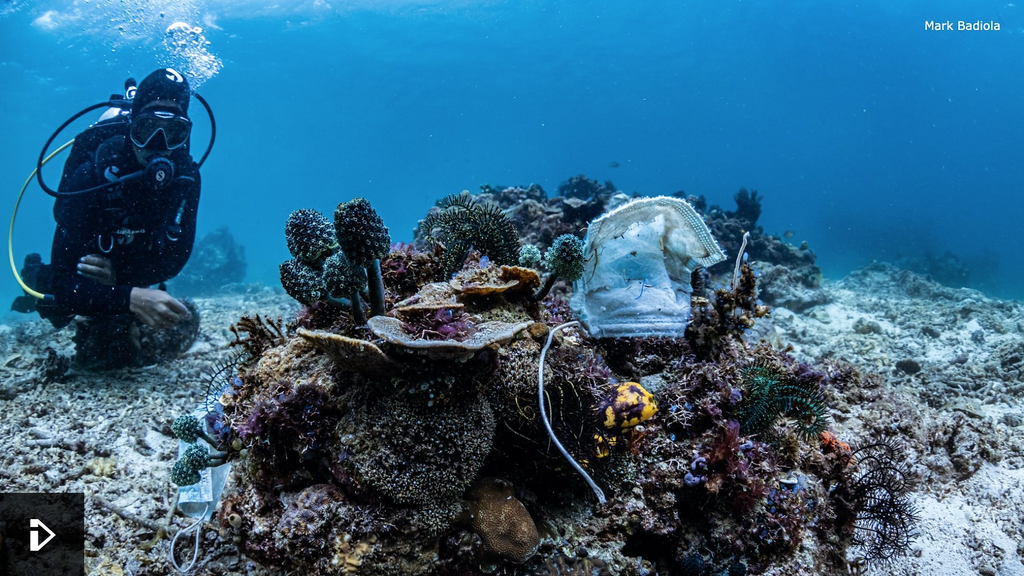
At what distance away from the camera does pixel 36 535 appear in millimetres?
3307

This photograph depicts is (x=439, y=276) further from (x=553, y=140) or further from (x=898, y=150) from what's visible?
(x=898, y=150)

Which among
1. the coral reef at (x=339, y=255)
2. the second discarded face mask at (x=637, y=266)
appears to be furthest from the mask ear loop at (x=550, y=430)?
the coral reef at (x=339, y=255)

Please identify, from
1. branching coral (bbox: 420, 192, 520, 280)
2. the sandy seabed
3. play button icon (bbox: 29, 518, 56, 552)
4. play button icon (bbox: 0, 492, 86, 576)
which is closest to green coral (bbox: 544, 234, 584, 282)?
branching coral (bbox: 420, 192, 520, 280)

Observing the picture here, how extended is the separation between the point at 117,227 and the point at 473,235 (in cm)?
633

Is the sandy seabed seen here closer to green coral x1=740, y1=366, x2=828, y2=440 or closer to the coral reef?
green coral x1=740, y1=366, x2=828, y2=440

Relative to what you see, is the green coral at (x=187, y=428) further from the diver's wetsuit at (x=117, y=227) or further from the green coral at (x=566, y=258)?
the diver's wetsuit at (x=117, y=227)

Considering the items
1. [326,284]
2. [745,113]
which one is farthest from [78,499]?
[745,113]

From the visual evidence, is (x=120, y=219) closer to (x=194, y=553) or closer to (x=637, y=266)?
(x=194, y=553)

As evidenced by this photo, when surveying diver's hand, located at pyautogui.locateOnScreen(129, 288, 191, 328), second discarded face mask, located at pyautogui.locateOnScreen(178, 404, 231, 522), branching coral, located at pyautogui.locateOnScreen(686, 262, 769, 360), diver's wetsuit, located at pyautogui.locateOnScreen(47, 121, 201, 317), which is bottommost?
second discarded face mask, located at pyautogui.locateOnScreen(178, 404, 231, 522)

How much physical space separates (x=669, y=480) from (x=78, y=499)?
5.14m

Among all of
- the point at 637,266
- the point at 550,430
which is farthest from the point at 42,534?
the point at 637,266

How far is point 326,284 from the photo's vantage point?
275 centimetres

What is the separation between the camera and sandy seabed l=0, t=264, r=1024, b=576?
11.9ft

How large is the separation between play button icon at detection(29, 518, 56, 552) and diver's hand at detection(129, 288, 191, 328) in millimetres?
3018
